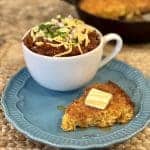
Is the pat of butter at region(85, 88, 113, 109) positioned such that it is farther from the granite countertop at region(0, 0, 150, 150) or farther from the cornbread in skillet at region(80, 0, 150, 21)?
the cornbread in skillet at region(80, 0, 150, 21)

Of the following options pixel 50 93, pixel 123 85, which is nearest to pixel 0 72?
pixel 50 93

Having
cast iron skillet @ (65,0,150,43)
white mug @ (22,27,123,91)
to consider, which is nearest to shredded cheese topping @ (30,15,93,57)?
white mug @ (22,27,123,91)

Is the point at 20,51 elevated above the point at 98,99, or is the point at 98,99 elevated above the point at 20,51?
the point at 98,99

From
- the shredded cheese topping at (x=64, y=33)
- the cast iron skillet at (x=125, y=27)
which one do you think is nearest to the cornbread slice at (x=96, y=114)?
the shredded cheese topping at (x=64, y=33)

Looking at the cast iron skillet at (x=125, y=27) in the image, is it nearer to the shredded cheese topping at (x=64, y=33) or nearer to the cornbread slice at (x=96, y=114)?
the shredded cheese topping at (x=64, y=33)

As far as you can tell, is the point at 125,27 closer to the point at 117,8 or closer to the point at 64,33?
the point at 117,8

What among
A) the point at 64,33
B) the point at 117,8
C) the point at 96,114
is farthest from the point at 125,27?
the point at 96,114

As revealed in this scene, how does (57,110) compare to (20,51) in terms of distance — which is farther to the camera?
(20,51)
